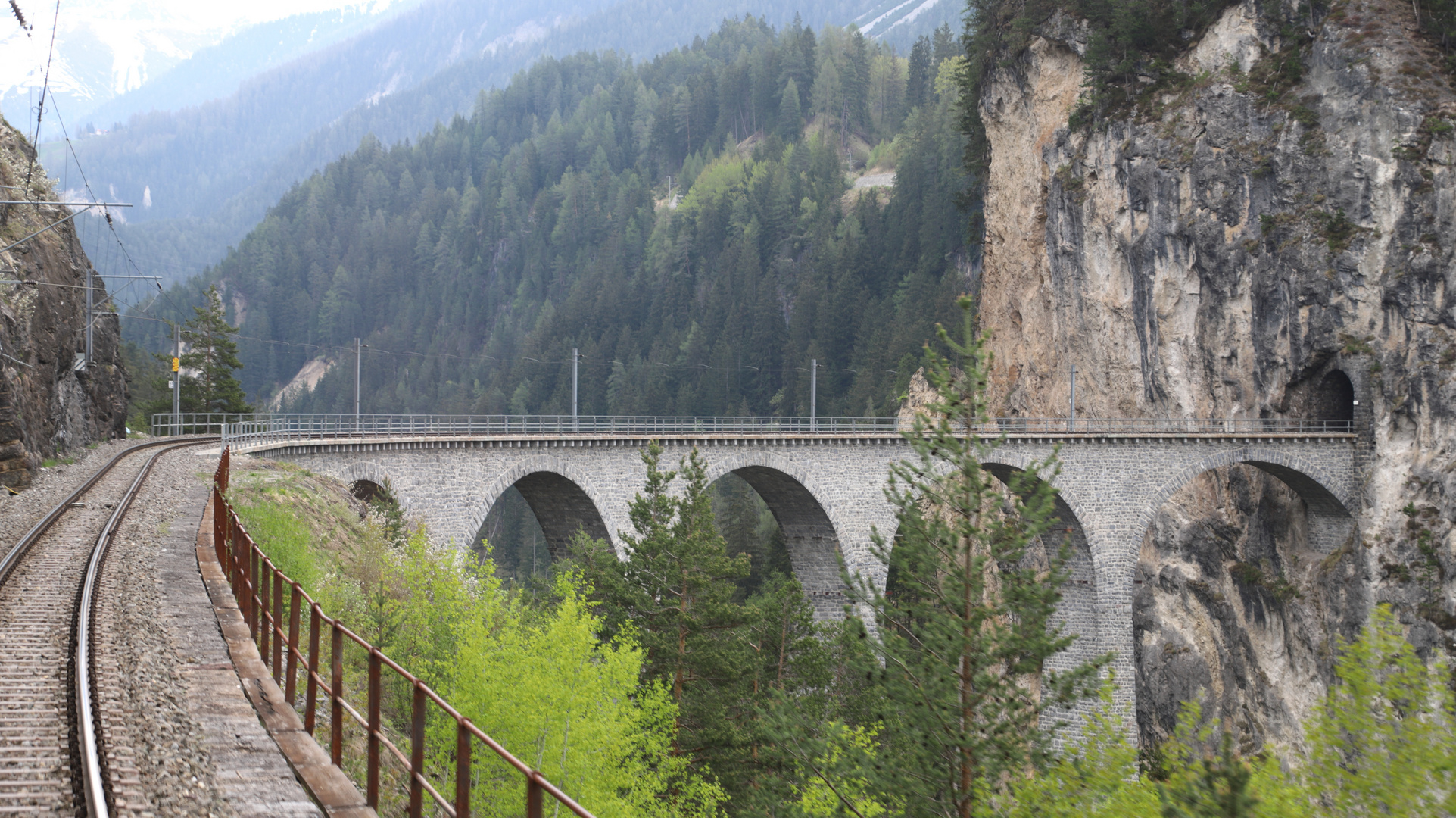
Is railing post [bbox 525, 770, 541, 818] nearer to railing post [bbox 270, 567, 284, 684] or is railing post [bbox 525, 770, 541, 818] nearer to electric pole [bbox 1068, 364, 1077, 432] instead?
railing post [bbox 270, 567, 284, 684]

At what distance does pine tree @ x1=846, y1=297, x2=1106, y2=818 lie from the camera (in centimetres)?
1307

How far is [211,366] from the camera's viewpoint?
5816 cm

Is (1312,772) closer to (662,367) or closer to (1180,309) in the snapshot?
(1180,309)

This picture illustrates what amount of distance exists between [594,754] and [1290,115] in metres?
43.4

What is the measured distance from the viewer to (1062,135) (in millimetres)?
52344

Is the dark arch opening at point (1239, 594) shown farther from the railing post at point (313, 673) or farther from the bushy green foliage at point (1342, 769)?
the railing post at point (313, 673)

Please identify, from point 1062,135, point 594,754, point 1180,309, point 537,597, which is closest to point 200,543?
point 594,754

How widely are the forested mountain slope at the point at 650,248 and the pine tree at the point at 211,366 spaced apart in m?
47.5

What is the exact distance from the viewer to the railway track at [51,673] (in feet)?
18.2

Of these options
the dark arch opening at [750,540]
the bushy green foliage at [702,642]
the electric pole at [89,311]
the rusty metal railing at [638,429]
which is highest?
the electric pole at [89,311]

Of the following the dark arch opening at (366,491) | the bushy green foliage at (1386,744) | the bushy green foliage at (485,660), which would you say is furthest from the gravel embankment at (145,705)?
the dark arch opening at (366,491)

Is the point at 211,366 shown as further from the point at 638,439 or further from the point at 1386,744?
the point at 1386,744

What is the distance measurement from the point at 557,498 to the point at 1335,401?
36.6 meters

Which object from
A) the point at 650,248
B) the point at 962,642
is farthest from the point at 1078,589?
the point at 650,248
